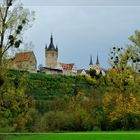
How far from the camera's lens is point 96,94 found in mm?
48562

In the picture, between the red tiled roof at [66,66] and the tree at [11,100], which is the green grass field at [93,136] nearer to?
the tree at [11,100]

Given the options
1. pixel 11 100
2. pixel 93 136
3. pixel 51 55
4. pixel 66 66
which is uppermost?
pixel 51 55

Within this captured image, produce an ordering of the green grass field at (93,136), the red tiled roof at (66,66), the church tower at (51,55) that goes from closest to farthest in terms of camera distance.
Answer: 1. the green grass field at (93,136)
2. the red tiled roof at (66,66)
3. the church tower at (51,55)

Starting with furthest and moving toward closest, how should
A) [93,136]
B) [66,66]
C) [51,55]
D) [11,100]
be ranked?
[51,55] → [66,66] → [11,100] → [93,136]

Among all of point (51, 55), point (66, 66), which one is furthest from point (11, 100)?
point (51, 55)

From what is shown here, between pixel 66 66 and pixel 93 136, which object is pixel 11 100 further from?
pixel 66 66

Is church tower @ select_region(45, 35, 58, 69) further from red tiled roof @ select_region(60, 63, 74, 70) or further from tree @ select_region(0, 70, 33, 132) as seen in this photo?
tree @ select_region(0, 70, 33, 132)

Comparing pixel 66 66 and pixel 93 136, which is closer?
pixel 93 136

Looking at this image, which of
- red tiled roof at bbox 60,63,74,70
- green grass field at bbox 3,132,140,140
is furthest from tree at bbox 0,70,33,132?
red tiled roof at bbox 60,63,74,70

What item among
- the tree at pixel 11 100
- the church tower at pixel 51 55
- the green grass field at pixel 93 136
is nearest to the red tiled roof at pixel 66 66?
the church tower at pixel 51 55

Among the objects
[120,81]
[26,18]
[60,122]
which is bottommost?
[60,122]

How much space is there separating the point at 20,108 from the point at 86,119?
33.0 ft

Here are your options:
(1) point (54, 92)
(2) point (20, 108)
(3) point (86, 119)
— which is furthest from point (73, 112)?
(1) point (54, 92)

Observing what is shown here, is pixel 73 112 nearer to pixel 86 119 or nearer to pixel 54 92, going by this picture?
pixel 86 119
